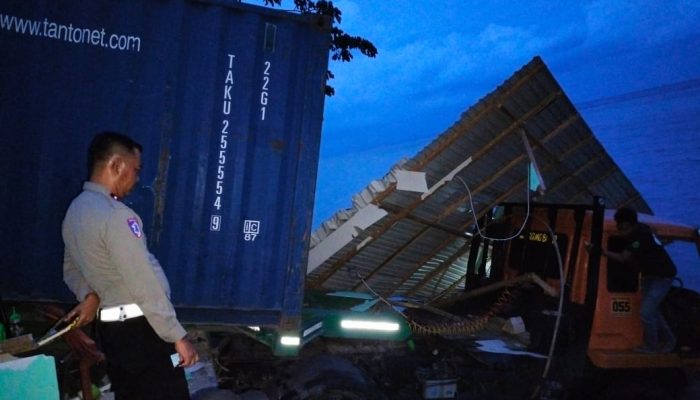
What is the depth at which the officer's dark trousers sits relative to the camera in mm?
2607

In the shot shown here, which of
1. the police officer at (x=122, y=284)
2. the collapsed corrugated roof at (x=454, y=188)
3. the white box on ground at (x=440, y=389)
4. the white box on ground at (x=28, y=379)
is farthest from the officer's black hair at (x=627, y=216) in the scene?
the white box on ground at (x=28, y=379)

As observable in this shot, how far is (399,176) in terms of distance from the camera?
4750mm

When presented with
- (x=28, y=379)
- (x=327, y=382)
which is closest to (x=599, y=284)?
(x=327, y=382)

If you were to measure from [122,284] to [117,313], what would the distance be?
16 centimetres

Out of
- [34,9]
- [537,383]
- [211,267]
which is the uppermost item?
[34,9]

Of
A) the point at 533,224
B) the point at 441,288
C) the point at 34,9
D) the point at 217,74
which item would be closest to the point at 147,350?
the point at 217,74

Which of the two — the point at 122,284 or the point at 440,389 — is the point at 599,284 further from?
the point at 122,284

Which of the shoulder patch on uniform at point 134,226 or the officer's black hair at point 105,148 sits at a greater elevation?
the officer's black hair at point 105,148

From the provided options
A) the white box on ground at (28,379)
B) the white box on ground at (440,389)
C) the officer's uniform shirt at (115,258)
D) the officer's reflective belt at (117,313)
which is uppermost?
the officer's uniform shirt at (115,258)

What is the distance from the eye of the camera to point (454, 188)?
5.64 metres

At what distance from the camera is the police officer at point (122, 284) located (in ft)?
7.98

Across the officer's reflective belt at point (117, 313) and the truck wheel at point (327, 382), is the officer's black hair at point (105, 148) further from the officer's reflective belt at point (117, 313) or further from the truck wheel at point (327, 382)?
the truck wheel at point (327, 382)

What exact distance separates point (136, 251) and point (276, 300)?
1583 mm

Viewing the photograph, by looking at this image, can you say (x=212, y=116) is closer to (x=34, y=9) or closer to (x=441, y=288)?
(x=34, y=9)
